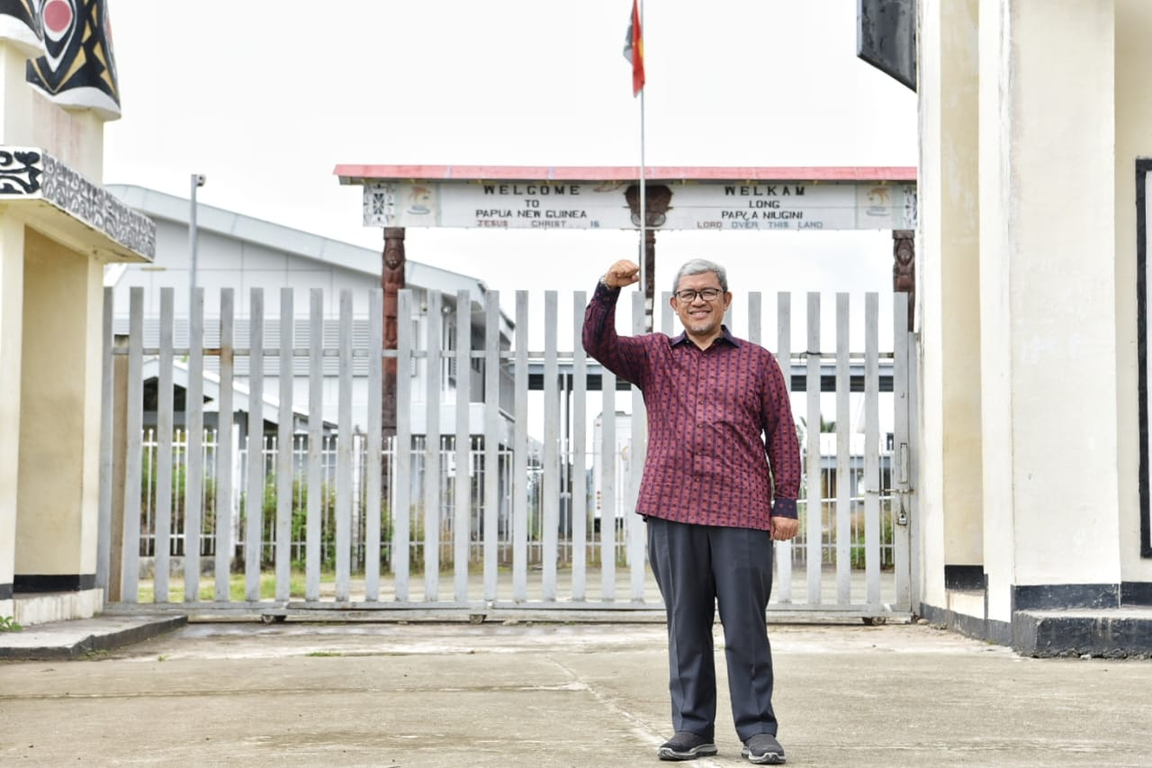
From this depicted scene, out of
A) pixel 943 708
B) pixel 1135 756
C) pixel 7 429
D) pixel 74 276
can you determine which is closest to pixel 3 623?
pixel 7 429

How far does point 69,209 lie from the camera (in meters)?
9.73

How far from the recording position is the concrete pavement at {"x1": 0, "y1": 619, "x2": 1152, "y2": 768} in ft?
16.6

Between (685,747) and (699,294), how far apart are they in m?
1.41

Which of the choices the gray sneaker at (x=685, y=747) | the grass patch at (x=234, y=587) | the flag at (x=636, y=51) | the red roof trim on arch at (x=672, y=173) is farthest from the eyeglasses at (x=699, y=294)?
the flag at (x=636, y=51)

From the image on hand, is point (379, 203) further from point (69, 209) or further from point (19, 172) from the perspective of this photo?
point (19, 172)

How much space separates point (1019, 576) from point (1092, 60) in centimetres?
277

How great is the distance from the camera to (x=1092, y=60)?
8602 millimetres

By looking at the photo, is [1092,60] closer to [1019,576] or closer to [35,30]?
[1019,576]

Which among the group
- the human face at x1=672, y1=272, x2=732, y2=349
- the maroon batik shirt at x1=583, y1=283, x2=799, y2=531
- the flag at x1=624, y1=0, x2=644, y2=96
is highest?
the flag at x1=624, y1=0, x2=644, y2=96

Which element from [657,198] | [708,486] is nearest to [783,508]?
[708,486]

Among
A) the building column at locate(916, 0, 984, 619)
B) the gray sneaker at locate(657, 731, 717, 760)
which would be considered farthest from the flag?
the gray sneaker at locate(657, 731, 717, 760)

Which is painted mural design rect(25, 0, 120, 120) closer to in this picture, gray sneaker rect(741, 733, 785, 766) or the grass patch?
the grass patch

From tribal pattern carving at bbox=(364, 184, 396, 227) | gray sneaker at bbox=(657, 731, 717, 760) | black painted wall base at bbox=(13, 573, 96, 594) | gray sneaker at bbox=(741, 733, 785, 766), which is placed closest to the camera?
gray sneaker at bbox=(741, 733, 785, 766)

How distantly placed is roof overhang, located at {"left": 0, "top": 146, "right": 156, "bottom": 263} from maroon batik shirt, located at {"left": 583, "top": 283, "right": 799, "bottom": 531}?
17.2ft
